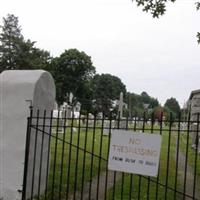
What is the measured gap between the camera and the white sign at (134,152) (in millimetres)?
7371

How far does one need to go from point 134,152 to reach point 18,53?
79094mm

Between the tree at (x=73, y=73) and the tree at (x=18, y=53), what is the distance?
4357 millimetres

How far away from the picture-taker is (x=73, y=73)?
93562 mm

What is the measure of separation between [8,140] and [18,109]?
25.1 inches

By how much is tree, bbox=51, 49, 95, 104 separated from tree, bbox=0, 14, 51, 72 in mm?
4357

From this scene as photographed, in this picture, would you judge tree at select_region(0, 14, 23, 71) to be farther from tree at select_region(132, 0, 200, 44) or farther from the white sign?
the white sign

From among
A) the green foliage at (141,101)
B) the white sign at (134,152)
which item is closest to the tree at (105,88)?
the green foliage at (141,101)

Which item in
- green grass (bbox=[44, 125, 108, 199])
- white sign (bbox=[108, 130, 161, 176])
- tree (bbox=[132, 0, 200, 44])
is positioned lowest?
green grass (bbox=[44, 125, 108, 199])

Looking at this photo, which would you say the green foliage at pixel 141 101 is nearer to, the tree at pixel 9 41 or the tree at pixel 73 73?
the tree at pixel 73 73

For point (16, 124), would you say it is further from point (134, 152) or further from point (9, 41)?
point (9, 41)

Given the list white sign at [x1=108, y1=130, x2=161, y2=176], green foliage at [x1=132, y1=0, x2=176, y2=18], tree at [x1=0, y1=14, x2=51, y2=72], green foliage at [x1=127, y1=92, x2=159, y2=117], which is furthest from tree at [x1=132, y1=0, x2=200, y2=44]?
green foliage at [x1=127, y1=92, x2=159, y2=117]

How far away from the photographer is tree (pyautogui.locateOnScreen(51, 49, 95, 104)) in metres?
92.1

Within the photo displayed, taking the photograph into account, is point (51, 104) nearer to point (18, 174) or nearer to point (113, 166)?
point (18, 174)

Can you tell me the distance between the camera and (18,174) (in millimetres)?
9555
